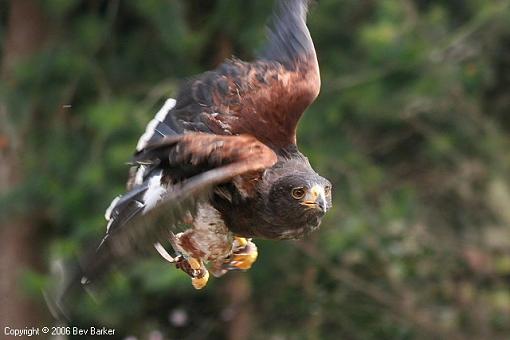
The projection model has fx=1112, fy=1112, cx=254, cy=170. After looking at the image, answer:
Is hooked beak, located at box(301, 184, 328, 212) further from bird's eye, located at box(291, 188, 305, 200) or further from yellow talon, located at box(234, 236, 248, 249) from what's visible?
yellow talon, located at box(234, 236, 248, 249)

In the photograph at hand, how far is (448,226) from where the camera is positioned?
9.74 meters

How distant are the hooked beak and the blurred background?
3284 mm

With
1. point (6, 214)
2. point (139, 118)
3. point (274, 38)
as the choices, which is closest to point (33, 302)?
point (6, 214)

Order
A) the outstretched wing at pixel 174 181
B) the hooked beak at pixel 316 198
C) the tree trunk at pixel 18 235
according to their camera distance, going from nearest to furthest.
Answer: the outstretched wing at pixel 174 181, the hooked beak at pixel 316 198, the tree trunk at pixel 18 235

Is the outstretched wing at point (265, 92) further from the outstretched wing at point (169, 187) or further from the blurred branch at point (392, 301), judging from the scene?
the blurred branch at point (392, 301)

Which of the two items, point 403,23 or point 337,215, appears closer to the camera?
point 403,23

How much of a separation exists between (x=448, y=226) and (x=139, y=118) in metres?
3.37

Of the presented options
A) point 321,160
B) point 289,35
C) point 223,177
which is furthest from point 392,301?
point 223,177

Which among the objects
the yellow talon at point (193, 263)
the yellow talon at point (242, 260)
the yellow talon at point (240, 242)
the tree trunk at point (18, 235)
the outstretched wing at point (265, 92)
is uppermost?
the outstretched wing at point (265, 92)

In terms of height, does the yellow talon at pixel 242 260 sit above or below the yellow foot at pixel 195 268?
below

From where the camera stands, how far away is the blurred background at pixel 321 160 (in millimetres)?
8016

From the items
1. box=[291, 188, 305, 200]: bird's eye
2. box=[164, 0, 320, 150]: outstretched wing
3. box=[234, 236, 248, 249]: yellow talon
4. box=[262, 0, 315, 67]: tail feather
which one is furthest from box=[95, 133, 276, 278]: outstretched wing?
box=[262, 0, 315, 67]: tail feather

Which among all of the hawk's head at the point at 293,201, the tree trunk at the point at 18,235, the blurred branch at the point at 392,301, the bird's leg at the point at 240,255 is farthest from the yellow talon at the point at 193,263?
the tree trunk at the point at 18,235

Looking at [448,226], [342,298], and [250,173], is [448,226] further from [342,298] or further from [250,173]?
[250,173]
